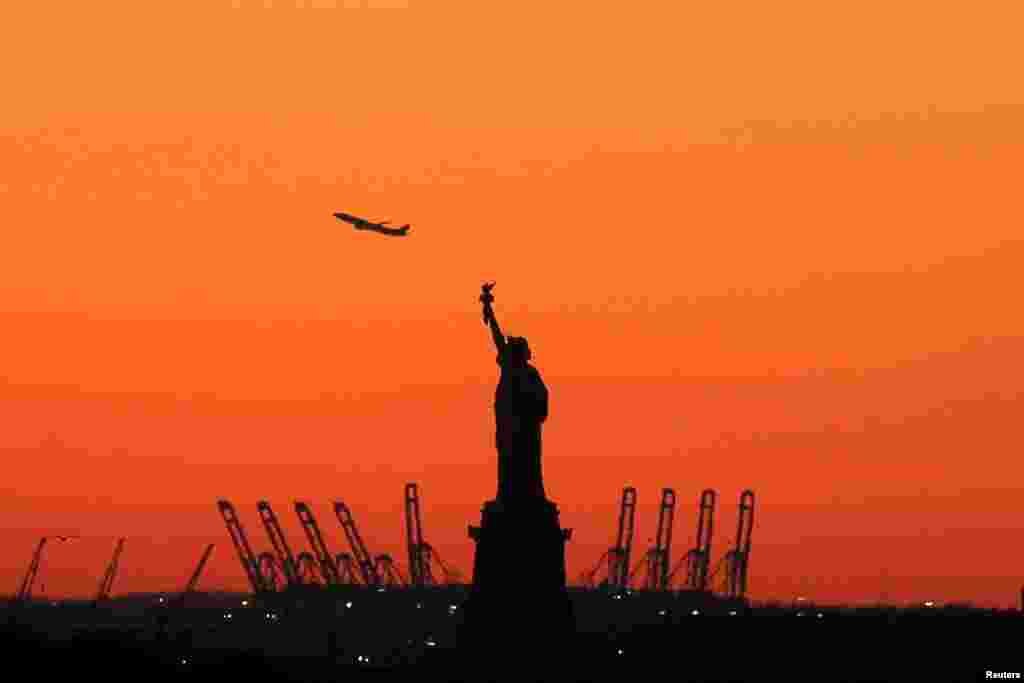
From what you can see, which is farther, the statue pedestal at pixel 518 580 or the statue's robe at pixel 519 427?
the statue's robe at pixel 519 427

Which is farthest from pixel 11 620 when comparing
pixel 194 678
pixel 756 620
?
pixel 194 678

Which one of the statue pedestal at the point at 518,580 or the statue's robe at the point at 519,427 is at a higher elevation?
the statue's robe at the point at 519,427

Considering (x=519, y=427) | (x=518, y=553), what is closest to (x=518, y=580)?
(x=518, y=553)

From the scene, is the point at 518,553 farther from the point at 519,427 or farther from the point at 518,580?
the point at 519,427

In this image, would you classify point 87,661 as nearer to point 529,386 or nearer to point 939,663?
point 529,386

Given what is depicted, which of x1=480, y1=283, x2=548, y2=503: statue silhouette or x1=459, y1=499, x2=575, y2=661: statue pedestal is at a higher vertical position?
x1=480, y1=283, x2=548, y2=503: statue silhouette
